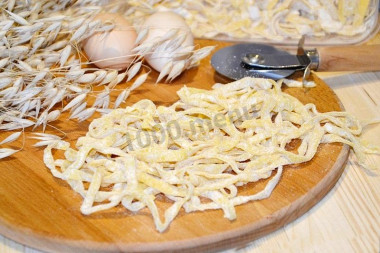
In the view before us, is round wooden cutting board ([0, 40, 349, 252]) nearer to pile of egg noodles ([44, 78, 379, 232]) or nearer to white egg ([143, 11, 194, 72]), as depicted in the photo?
pile of egg noodles ([44, 78, 379, 232])

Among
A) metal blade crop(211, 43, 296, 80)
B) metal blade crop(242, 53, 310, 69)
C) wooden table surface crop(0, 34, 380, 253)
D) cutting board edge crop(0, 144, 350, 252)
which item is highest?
metal blade crop(242, 53, 310, 69)

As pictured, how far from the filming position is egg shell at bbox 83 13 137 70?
72.1 inches

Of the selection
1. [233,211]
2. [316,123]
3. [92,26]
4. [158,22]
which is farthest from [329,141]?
[92,26]

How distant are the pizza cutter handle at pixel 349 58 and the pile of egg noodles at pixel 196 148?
24 centimetres

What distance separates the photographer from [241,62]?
1.93 meters

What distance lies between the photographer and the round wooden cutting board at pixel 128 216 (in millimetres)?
1251

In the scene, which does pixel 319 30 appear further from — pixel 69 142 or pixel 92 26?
pixel 69 142

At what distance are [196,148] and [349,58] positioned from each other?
78 cm

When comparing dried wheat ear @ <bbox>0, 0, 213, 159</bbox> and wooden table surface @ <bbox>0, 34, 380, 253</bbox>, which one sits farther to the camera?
dried wheat ear @ <bbox>0, 0, 213, 159</bbox>

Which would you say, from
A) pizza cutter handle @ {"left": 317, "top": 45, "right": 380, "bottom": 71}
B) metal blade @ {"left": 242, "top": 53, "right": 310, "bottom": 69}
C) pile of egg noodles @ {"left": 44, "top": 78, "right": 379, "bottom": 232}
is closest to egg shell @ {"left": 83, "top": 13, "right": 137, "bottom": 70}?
pile of egg noodles @ {"left": 44, "top": 78, "right": 379, "bottom": 232}

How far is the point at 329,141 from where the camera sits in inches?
61.9

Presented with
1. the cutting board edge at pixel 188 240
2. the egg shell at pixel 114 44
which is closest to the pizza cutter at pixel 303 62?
the egg shell at pixel 114 44

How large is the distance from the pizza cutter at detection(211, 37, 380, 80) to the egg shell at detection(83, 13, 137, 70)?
1.11ft

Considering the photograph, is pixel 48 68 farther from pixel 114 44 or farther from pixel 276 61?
pixel 276 61
